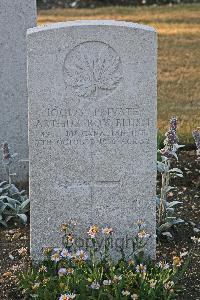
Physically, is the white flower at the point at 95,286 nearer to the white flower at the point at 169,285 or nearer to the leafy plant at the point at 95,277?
the leafy plant at the point at 95,277

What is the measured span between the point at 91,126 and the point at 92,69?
0.34 meters

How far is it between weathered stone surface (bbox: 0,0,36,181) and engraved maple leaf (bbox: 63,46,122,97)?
74.3 inches

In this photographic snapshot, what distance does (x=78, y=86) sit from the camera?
16.6ft

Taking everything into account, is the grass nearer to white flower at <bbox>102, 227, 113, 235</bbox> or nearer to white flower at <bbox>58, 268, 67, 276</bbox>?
white flower at <bbox>102, 227, 113, 235</bbox>

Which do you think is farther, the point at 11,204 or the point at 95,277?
the point at 11,204

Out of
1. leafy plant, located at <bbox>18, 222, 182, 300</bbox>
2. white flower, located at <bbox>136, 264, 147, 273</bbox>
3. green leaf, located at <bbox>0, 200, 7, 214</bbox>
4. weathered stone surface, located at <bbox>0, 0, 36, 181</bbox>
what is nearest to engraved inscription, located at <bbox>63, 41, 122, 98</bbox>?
leafy plant, located at <bbox>18, 222, 182, 300</bbox>

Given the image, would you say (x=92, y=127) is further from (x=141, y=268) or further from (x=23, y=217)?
(x=23, y=217)

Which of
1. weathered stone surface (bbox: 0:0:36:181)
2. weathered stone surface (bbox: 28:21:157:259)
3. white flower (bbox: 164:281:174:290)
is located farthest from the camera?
weathered stone surface (bbox: 0:0:36:181)

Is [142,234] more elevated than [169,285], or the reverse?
[142,234]

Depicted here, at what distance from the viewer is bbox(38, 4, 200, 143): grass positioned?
9.77m

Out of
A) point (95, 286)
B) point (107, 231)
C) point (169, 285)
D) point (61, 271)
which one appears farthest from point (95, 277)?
point (169, 285)

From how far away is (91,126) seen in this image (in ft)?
16.8

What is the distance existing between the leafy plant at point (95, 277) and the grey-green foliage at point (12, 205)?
0.95 m

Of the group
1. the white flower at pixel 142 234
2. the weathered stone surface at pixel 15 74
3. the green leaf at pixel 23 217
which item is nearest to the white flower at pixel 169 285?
the white flower at pixel 142 234
